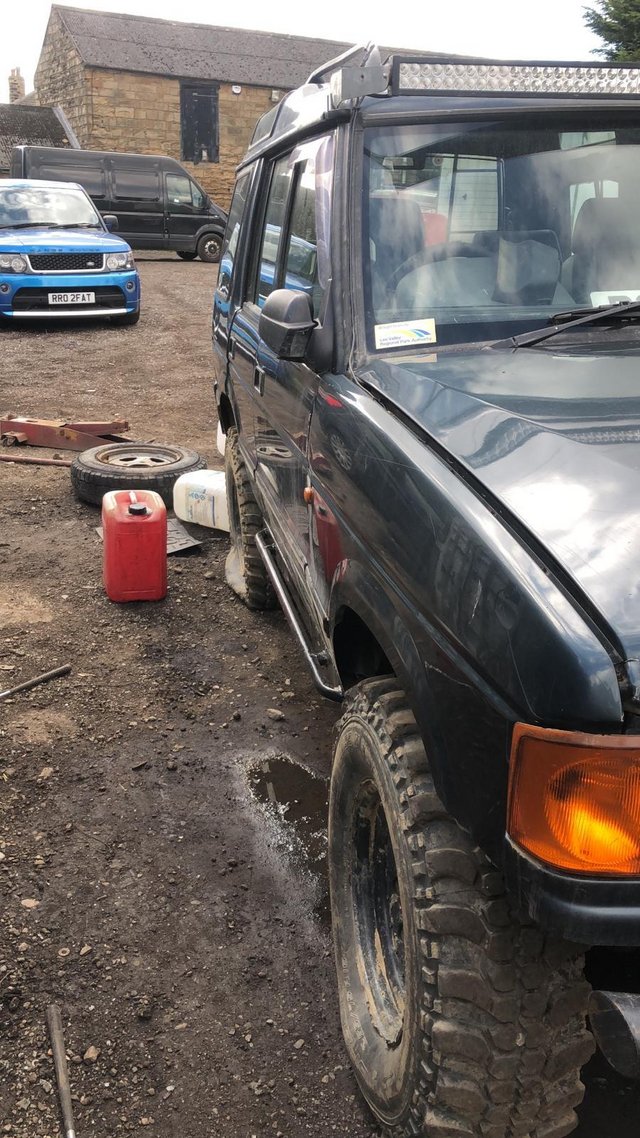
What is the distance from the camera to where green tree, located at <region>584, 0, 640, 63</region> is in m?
15.7

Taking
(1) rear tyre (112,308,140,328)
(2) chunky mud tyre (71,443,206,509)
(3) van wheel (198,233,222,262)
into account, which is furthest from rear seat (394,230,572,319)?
(3) van wheel (198,233,222,262)

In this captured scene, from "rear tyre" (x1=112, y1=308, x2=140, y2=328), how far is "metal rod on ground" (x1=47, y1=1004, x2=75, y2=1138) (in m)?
11.8

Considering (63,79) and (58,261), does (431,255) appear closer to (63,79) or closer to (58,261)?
(58,261)

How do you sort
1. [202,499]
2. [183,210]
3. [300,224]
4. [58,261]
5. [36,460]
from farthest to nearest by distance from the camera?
[183,210], [58,261], [36,460], [202,499], [300,224]

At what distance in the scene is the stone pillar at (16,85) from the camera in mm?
40750

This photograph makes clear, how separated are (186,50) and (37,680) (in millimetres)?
33975

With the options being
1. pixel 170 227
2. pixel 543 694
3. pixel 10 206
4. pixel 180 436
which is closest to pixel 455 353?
pixel 543 694

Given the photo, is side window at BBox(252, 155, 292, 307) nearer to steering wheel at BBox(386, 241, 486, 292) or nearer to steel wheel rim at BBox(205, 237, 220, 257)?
steering wheel at BBox(386, 241, 486, 292)

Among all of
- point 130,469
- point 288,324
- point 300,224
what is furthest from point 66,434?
point 288,324

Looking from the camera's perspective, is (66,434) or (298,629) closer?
(298,629)

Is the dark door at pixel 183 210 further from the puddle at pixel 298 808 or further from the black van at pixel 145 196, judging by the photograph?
the puddle at pixel 298 808

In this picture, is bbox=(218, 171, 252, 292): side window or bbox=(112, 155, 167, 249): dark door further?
bbox=(112, 155, 167, 249): dark door

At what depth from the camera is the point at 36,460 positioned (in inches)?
289

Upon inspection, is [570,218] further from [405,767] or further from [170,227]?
[170,227]
